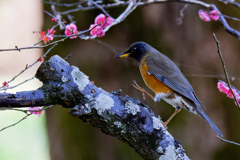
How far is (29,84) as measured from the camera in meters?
7.74

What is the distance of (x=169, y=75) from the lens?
2664mm

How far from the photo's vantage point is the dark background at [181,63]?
143 inches

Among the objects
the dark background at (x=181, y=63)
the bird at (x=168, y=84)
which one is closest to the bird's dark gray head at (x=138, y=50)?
the bird at (x=168, y=84)

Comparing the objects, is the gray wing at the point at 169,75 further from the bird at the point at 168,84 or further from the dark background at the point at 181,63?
the dark background at the point at 181,63

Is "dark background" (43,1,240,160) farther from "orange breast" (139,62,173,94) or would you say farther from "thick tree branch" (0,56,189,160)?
"thick tree branch" (0,56,189,160)

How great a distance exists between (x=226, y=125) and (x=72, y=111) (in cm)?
279

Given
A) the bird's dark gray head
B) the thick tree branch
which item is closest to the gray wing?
the bird's dark gray head

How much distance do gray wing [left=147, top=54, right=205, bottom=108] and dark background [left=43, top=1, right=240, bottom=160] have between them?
97cm

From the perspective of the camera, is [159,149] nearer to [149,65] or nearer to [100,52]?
[149,65]

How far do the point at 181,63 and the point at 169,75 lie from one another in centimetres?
111

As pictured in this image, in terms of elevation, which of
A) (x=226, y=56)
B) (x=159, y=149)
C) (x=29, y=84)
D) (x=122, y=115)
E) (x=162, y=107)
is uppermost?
(x=122, y=115)

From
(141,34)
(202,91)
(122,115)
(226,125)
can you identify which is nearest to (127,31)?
(141,34)

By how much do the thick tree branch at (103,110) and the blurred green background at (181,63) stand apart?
1927 millimetres

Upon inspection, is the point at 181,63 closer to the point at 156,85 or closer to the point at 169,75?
the point at 169,75
